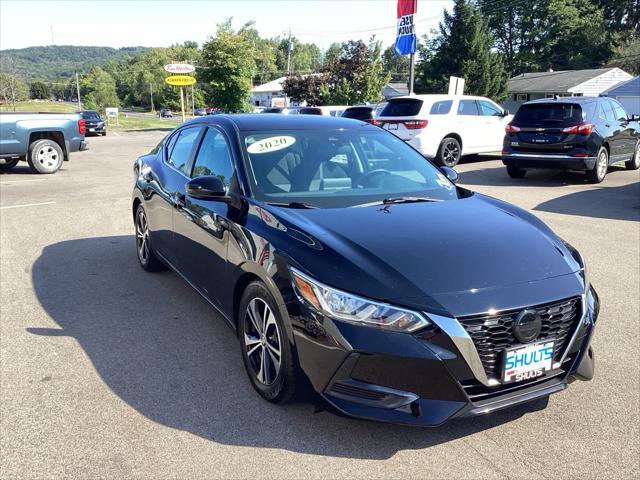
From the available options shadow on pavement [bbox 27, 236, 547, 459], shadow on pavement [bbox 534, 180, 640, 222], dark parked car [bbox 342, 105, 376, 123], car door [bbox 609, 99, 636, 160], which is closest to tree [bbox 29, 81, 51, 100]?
dark parked car [bbox 342, 105, 376, 123]

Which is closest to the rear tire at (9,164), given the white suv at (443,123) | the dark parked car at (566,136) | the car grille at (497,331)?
the white suv at (443,123)

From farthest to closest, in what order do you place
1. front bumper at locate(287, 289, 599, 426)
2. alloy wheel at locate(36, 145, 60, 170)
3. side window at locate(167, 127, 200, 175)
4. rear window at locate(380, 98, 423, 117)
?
rear window at locate(380, 98, 423, 117), alloy wheel at locate(36, 145, 60, 170), side window at locate(167, 127, 200, 175), front bumper at locate(287, 289, 599, 426)

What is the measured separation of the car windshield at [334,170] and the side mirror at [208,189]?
21 cm

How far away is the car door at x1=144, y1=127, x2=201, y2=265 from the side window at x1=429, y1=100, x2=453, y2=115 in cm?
990

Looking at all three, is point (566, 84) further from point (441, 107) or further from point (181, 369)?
point (181, 369)

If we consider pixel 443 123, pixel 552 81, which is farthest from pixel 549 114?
pixel 552 81

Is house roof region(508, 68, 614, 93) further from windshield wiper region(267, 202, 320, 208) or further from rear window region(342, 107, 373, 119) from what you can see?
windshield wiper region(267, 202, 320, 208)

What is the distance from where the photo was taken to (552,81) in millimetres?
52125

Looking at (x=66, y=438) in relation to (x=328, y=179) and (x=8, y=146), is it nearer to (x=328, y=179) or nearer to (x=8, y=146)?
(x=328, y=179)

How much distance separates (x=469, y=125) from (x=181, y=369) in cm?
1265

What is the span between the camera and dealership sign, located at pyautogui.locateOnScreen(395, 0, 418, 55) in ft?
65.9

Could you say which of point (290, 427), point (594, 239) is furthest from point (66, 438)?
point (594, 239)

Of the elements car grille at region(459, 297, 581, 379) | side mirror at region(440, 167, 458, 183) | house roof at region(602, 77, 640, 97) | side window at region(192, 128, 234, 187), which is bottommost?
car grille at region(459, 297, 581, 379)

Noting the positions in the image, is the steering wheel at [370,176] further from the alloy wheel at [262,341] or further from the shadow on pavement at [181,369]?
the shadow on pavement at [181,369]
